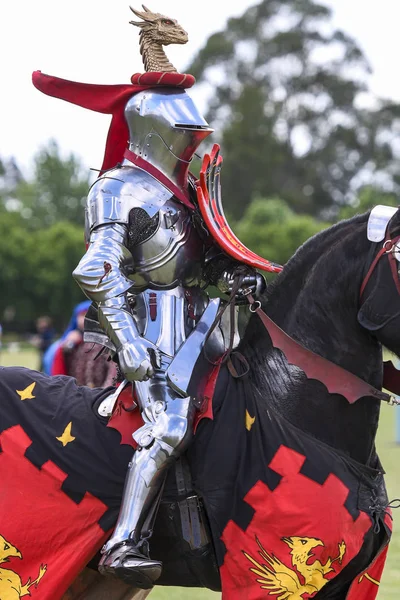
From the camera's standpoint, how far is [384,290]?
3.79m

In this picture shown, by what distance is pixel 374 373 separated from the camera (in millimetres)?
3951

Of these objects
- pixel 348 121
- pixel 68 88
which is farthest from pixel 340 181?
pixel 68 88

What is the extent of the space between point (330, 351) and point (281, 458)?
0.48 m

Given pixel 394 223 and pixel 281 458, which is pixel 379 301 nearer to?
pixel 394 223

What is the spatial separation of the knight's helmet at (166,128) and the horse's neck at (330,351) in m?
0.76

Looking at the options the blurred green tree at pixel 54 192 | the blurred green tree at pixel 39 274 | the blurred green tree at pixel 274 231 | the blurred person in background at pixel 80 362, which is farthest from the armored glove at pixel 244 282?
the blurred green tree at pixel 54 192

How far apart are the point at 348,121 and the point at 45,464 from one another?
51716 mm

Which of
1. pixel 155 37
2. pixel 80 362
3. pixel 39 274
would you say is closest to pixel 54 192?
pixel 39 274

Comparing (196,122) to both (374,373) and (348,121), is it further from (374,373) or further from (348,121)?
(348,121)

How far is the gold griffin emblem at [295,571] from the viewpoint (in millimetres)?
3838

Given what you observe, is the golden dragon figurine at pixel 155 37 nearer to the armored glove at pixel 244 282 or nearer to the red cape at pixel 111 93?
the red cape at pixel 111 93

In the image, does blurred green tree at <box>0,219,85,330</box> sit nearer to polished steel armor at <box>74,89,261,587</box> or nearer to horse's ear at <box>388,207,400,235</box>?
polished steel armor at <box>74,89,261,587</box>

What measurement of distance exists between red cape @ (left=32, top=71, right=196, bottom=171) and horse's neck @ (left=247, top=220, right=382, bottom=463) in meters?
1.06

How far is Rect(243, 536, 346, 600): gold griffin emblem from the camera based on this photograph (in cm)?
384
